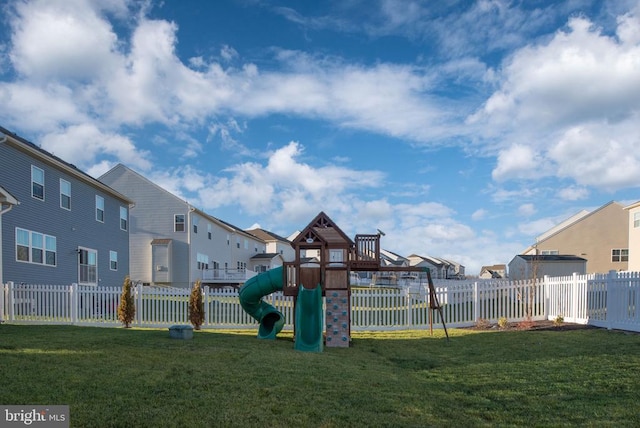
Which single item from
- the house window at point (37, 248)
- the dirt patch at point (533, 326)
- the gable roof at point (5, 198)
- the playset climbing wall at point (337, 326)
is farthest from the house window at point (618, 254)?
the gable roof at point (5, 198)

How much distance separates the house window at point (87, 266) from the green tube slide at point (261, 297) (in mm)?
12495

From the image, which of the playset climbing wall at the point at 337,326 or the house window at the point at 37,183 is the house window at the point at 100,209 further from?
the playset climbing wall at the point at 337,326

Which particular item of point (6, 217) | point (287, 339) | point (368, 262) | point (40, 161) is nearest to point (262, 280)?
point (287, 339)

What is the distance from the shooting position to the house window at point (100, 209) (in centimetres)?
2384

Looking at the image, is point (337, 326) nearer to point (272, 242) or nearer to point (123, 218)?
point (123, 218)

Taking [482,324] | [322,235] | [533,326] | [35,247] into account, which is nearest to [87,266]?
[35,247]

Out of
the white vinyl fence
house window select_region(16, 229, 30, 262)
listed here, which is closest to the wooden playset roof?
the white vinyl fence

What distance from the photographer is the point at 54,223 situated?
1998 cm

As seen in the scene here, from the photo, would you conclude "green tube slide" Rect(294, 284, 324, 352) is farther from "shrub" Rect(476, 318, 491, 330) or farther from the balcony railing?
the balcony railing

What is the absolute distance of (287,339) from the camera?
12578 mm

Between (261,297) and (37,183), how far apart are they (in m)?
11.6

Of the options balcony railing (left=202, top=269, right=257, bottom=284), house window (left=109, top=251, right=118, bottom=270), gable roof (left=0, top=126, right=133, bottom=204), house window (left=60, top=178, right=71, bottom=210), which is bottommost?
balcony railing (left=202, top=269, right=257, bottom=284)

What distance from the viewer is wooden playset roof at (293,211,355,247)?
12.5m

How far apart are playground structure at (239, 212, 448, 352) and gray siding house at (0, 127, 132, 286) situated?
786 cm
